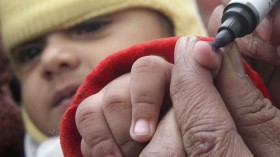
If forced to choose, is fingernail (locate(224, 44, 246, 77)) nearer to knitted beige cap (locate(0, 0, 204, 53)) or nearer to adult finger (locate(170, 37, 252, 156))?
adult finger (locate(170, 37, 252, 156))

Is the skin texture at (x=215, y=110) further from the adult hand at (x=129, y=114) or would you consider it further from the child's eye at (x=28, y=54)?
the child's eye at (x=28, y=54)

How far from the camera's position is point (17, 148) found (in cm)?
163

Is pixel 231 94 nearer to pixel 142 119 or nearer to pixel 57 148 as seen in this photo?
pixel 142 119

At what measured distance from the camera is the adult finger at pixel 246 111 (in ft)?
2.25

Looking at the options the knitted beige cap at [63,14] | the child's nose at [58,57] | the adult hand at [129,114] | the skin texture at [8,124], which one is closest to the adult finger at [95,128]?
the adult hand at [129,114]

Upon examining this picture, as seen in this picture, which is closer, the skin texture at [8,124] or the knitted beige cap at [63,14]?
the knitted beige cap at [63,14]

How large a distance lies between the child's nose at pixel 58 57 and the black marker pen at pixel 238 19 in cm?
73

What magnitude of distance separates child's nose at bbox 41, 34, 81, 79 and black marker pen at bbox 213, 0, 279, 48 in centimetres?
73

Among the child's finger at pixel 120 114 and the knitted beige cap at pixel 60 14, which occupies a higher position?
the child's finger at pixel 120 114

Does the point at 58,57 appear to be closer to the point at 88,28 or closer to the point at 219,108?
the point at 88,28

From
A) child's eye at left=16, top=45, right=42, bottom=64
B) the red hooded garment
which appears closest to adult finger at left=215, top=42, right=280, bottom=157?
the red hooded garment

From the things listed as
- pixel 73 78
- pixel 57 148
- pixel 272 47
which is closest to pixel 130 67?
pixel 272 47

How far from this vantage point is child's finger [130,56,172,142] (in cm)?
70

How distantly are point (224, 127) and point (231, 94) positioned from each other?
61mm
